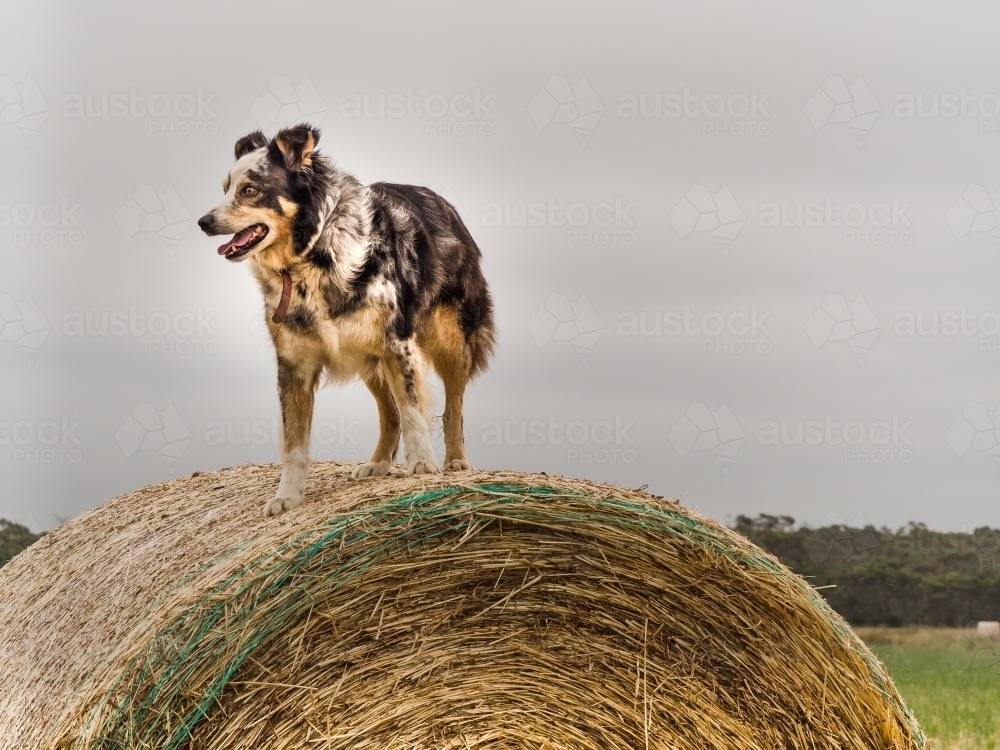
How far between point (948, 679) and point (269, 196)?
25.3 feet

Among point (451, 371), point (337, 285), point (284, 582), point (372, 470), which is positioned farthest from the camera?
point (451, 371)

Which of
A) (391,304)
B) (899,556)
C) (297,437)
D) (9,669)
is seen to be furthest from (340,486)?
(899,556)

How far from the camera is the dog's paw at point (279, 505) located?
4.75 meters

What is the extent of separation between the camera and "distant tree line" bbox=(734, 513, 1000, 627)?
11.5 m

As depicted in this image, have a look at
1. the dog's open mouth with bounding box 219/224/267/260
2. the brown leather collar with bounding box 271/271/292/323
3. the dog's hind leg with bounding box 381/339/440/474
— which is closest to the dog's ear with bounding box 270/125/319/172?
the dog's open mouth with bounding box 219/224/267/260

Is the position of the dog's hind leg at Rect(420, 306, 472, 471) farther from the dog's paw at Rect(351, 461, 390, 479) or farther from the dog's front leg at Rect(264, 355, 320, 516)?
the dog's front leg at Rect(264, 355, 320, 516)

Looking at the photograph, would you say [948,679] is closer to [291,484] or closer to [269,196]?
[291,484]

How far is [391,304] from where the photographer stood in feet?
17.1

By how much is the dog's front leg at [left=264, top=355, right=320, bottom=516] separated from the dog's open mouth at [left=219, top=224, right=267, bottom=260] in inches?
25.3

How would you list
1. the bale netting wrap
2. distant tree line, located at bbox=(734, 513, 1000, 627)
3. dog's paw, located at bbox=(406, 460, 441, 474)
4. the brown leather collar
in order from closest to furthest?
the bale netting wrap → the brown leather collar → dog's paw, located at bbox=(406, 460, 441, 474) → distant tree line, located at bbox=(734, 513, 1000, 627)

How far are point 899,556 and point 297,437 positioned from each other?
8878mm

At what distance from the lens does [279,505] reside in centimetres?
481

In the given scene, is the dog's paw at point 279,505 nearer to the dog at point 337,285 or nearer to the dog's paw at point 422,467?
the dog at point 337,285

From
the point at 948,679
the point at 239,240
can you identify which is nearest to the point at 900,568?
the point at 948,679
